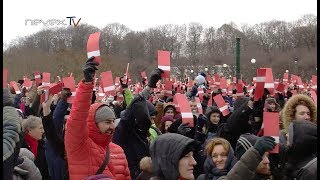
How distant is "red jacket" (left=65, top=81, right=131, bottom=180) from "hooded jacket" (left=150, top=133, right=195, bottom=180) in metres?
0.61

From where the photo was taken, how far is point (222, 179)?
146 inches

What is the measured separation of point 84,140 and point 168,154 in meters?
0.75

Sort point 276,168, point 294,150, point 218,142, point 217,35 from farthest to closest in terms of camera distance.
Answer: point 217,35 → point 276,168 → point 218,142 → point 294,150

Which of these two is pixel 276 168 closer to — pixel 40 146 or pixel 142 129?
pixel 142 129

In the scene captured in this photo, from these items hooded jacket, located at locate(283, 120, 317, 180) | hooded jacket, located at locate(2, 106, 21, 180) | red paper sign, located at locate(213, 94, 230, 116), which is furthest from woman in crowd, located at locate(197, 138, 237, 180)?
red paper sign, located at locate(213, 94, 230, 116)

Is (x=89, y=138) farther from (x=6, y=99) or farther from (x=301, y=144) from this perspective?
(x=301, y=144)

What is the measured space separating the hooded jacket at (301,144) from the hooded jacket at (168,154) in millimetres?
721

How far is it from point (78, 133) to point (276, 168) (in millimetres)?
1596

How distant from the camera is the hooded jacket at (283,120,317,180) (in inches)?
142

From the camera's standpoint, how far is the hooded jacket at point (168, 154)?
3.27 m

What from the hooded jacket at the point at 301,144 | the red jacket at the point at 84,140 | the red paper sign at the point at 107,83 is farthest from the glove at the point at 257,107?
the red paper sign at the point at 107,83

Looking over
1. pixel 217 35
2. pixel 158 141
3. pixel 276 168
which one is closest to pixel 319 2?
pixel 158 141

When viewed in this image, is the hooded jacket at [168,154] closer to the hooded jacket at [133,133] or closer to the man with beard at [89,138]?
the man with beard at [89,138]

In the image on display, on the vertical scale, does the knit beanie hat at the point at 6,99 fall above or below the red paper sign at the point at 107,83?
above
